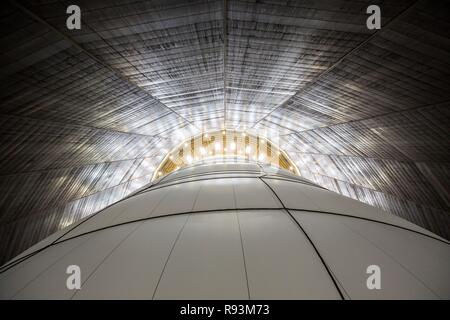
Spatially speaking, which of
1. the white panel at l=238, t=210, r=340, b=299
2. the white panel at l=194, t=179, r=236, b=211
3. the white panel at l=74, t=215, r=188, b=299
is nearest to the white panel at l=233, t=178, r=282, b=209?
the white panel at l=194, t=179, r=236, b=211

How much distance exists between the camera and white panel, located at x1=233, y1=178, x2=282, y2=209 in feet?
10.9

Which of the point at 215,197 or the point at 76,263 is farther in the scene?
the point at 215,197

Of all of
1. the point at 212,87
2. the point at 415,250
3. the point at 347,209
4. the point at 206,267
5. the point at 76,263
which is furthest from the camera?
the point at 212,87

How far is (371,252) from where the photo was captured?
2117 millimetres

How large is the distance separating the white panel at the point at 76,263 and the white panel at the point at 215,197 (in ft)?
3.36

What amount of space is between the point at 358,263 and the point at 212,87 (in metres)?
7.05

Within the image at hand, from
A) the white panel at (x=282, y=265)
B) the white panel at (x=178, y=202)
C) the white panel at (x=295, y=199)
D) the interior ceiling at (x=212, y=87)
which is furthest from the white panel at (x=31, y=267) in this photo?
the interior ceiling at (x=212, y=87)

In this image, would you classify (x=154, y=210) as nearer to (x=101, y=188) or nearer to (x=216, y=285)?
(x=216, y=285)

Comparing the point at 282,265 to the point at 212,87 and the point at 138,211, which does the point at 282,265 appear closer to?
the point at 138,211

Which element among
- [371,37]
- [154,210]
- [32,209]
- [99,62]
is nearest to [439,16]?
[371,37]

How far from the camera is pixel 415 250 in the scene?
2.30m

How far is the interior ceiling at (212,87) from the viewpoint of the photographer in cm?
388

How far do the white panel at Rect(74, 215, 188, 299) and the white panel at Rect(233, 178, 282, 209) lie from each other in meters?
1.19

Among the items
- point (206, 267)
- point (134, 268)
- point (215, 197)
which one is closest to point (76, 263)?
point (134, 268)
